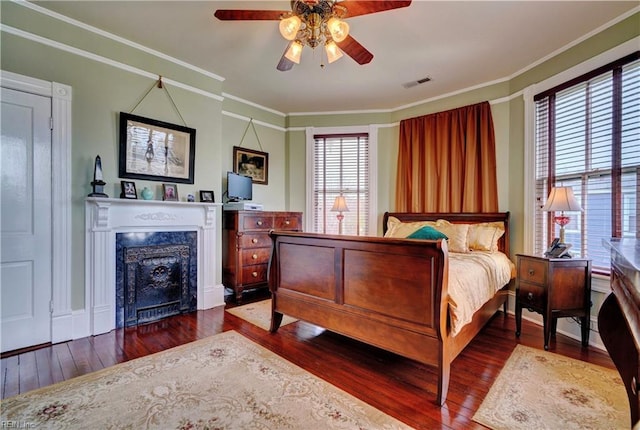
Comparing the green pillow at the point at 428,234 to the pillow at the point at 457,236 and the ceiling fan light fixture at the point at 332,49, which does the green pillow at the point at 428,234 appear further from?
the ceiling fan light fixture at the point at 332,49

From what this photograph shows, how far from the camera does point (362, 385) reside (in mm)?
1918

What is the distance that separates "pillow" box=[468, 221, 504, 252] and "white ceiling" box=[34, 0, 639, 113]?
1892 mm

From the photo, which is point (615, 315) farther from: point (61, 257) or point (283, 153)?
point (283, 153)

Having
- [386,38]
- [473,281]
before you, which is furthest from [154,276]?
[386,38]

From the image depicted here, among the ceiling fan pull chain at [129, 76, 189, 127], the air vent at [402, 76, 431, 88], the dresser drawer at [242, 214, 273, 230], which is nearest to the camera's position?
the ceiling fan pull chain at [129, 76, 189, 127]

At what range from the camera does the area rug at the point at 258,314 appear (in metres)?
3.04

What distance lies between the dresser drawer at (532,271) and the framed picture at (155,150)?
12.2ft

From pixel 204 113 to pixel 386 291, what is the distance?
3072mm

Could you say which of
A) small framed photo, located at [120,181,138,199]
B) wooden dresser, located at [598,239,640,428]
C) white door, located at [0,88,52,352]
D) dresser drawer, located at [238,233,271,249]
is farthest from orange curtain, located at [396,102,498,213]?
white door, located at [0,88,52,352]

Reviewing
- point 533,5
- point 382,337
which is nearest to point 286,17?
point 533,5

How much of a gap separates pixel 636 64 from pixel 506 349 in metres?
2.66

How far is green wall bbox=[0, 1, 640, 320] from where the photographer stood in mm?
2525

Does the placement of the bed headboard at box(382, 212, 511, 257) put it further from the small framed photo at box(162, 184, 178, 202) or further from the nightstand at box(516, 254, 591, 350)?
the small framed photo at box(162, 184, 178, 202)

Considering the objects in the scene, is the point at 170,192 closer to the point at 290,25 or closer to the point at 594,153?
the point at 290,25
